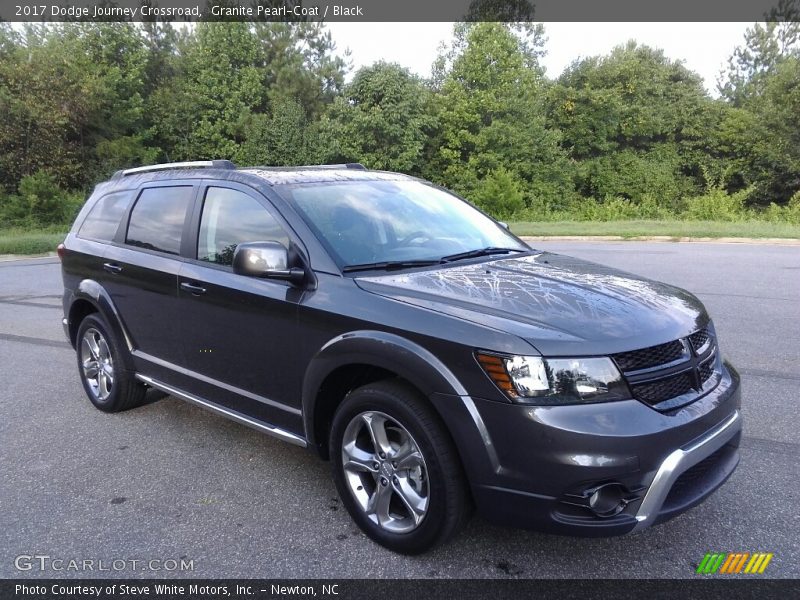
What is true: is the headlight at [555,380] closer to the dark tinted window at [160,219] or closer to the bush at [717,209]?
the dark tinted window at [160,219]

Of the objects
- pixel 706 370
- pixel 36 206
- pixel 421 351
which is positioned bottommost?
pixel 36 206

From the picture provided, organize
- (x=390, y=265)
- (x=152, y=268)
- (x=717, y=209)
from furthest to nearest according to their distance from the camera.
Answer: (x=717, y=209) < (x=152, y=268) < (x=390, y=265)

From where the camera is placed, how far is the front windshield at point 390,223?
3.47 metres

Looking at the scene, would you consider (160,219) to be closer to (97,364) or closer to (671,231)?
(97,364)

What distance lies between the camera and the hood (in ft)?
8.48

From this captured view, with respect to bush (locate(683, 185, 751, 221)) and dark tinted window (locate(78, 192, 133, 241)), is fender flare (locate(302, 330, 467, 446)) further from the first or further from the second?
bush (locate(683, 185, 751, 221))

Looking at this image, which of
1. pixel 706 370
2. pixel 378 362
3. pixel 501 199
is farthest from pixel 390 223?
pixel 501 199

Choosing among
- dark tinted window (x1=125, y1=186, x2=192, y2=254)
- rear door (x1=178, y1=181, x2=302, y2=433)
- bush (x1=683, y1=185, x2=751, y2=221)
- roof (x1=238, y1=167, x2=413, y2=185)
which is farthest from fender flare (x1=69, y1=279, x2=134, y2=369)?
bush (x1=683, y1=185, x2=751, y2=221)

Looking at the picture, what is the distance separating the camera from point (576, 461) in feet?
7.94

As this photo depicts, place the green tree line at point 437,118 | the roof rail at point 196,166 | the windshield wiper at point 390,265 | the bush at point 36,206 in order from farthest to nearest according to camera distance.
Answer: the green tree line at point 437,118 < the bush at point 36,206 < the roof rail at point 196,166 < the windshield wiper at point 390,265

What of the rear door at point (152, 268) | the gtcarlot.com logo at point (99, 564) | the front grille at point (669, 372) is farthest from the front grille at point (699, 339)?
the rear door at point (152, 268)

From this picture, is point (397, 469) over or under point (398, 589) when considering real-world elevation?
over

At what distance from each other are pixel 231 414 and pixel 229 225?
3.59ft

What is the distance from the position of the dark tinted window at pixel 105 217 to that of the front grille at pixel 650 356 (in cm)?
373
